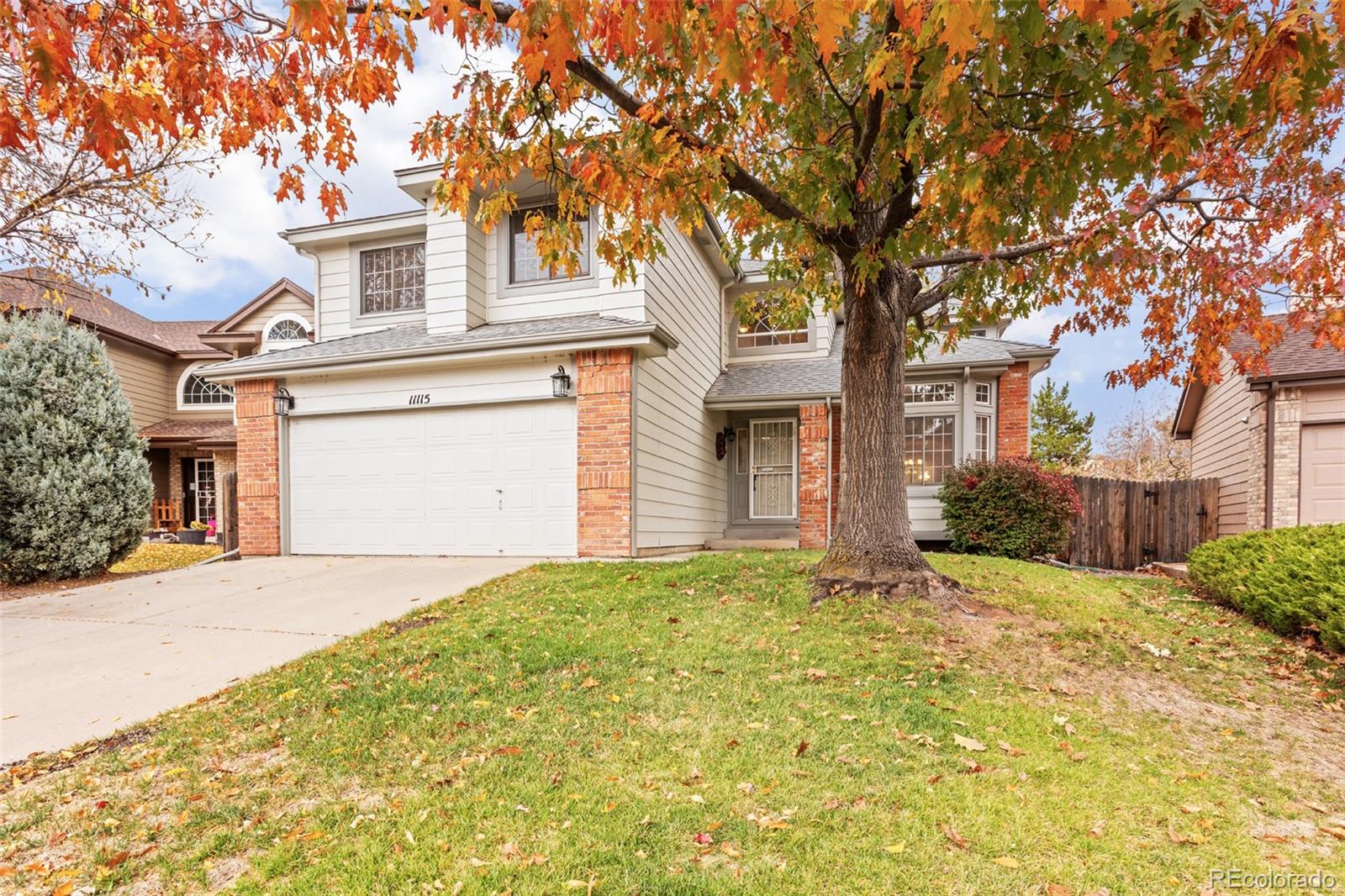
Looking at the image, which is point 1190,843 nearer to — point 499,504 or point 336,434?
point 499,504

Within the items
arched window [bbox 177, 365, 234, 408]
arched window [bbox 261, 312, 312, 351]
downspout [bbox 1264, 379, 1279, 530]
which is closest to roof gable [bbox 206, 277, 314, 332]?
arched window [bbox 261, 312, 312, 351]

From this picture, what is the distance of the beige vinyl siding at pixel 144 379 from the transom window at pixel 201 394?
347 mm

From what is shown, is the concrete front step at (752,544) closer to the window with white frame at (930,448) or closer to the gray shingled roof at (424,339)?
the window with white frame at (930,448)

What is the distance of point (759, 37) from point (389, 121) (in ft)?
12.9

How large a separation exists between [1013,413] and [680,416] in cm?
589

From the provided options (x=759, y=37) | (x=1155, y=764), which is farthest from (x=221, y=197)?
(x=1155, y=764)

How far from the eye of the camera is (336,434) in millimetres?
9367

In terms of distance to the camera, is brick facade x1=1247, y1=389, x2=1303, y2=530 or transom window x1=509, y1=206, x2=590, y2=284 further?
brick facade x1=1247, y1=389, x2=1303, y2=530

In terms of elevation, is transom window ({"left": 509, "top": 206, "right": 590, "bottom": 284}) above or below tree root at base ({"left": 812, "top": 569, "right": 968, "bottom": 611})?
above

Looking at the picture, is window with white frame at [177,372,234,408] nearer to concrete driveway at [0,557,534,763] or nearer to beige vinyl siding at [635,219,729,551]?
concrete driveway at [0,557,534,763]

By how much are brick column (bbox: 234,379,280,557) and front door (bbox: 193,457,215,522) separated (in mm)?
9945

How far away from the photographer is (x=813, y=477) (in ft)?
35.7

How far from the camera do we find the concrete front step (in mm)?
10891

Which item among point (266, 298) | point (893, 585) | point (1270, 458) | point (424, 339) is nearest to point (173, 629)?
point (424, 339)
